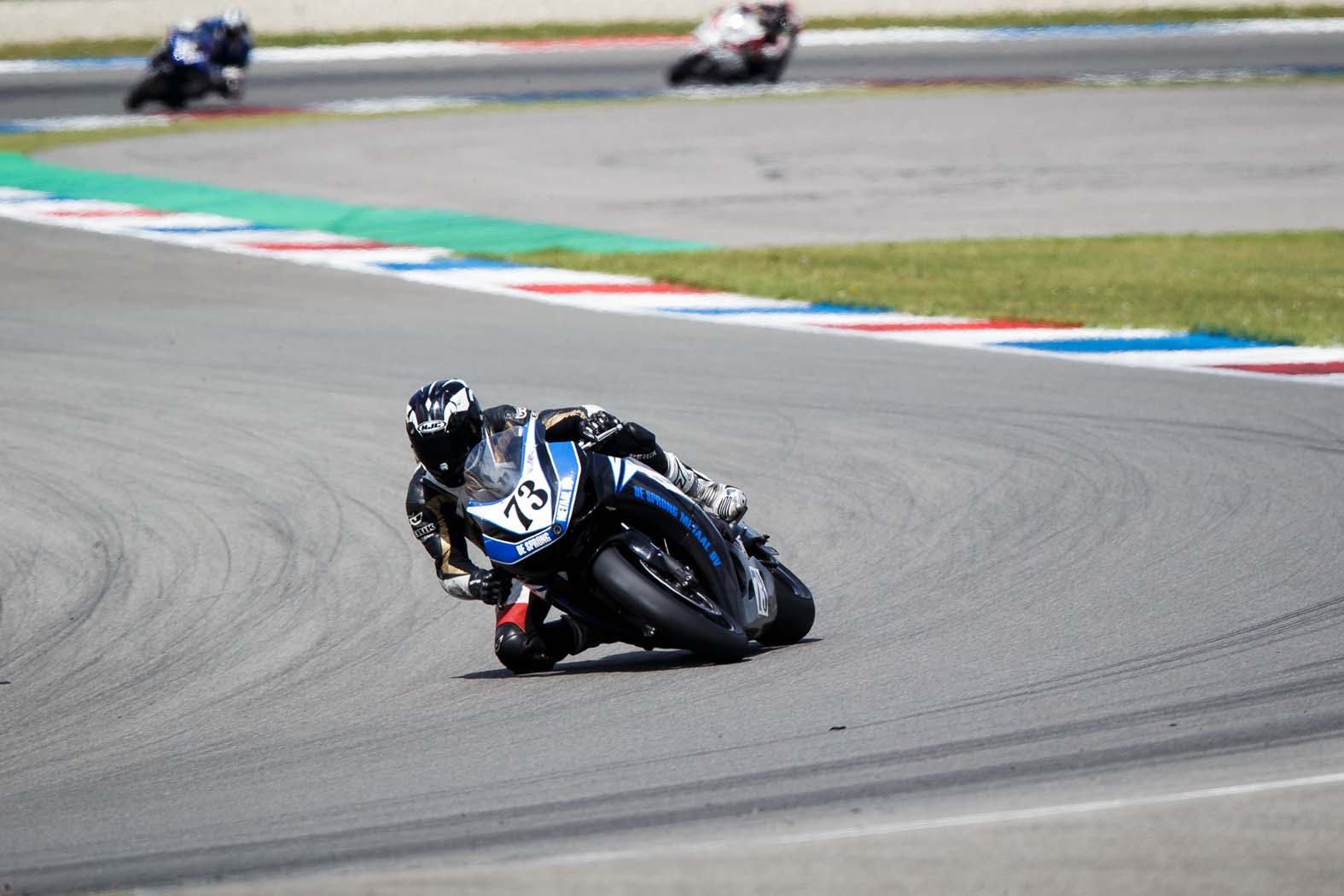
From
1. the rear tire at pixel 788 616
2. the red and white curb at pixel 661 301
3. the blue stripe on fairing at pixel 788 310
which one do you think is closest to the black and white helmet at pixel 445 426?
the rear tire at pixel 788 616

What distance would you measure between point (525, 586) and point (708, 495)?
767mm

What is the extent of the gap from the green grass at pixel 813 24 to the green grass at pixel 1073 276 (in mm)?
17602

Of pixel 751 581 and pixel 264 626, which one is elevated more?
pixel 751 581

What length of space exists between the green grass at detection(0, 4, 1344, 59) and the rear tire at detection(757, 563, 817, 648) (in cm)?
2803

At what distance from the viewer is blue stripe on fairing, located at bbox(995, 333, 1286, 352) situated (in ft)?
43.6

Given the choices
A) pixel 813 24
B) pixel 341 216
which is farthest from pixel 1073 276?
pixel 813 24

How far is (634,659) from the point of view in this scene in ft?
23.9

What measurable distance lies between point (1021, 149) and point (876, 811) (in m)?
18.6

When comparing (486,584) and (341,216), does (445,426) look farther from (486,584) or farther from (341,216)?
(341,216)

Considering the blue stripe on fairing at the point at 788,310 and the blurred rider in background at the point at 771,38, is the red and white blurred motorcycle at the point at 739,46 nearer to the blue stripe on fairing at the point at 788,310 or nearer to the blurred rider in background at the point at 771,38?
the blurred rider in background at the point at 771,38

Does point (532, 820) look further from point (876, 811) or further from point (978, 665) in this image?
point (978, 665)

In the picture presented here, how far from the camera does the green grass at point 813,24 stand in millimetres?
33906

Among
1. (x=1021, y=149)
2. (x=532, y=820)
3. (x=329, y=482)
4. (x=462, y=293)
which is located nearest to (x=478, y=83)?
(x=1021, y=149)

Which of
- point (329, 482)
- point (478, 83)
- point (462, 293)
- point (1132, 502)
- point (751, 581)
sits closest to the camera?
point (751, 581)
